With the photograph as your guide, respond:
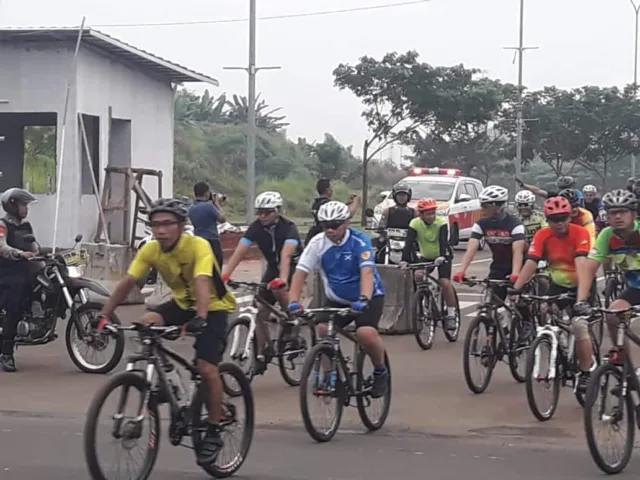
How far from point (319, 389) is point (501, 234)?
161 inches

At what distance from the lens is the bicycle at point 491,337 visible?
11.3 metres

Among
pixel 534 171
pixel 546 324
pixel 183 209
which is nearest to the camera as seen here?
pixel 183 209

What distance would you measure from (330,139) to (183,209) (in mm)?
50744

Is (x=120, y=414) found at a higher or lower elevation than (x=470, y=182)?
lower

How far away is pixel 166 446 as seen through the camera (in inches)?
351

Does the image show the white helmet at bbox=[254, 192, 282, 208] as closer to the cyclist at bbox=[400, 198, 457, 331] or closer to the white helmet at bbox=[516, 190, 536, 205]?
the cyclist at bbox=[400, 198, 457, 331]

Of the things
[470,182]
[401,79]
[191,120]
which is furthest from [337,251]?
[191,120]

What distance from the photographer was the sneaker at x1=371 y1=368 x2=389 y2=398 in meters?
9.50

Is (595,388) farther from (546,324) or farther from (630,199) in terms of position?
(546,324)

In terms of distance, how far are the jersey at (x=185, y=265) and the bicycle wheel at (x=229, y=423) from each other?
0.46 metres

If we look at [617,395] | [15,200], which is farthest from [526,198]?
[617,395]

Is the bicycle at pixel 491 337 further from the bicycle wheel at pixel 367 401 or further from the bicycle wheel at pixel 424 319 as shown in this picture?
the bicycle wheel at pixel 424 319

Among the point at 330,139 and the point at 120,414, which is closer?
the point at 120,414

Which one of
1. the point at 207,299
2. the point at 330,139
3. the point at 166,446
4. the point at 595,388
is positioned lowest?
the point at 166,446
